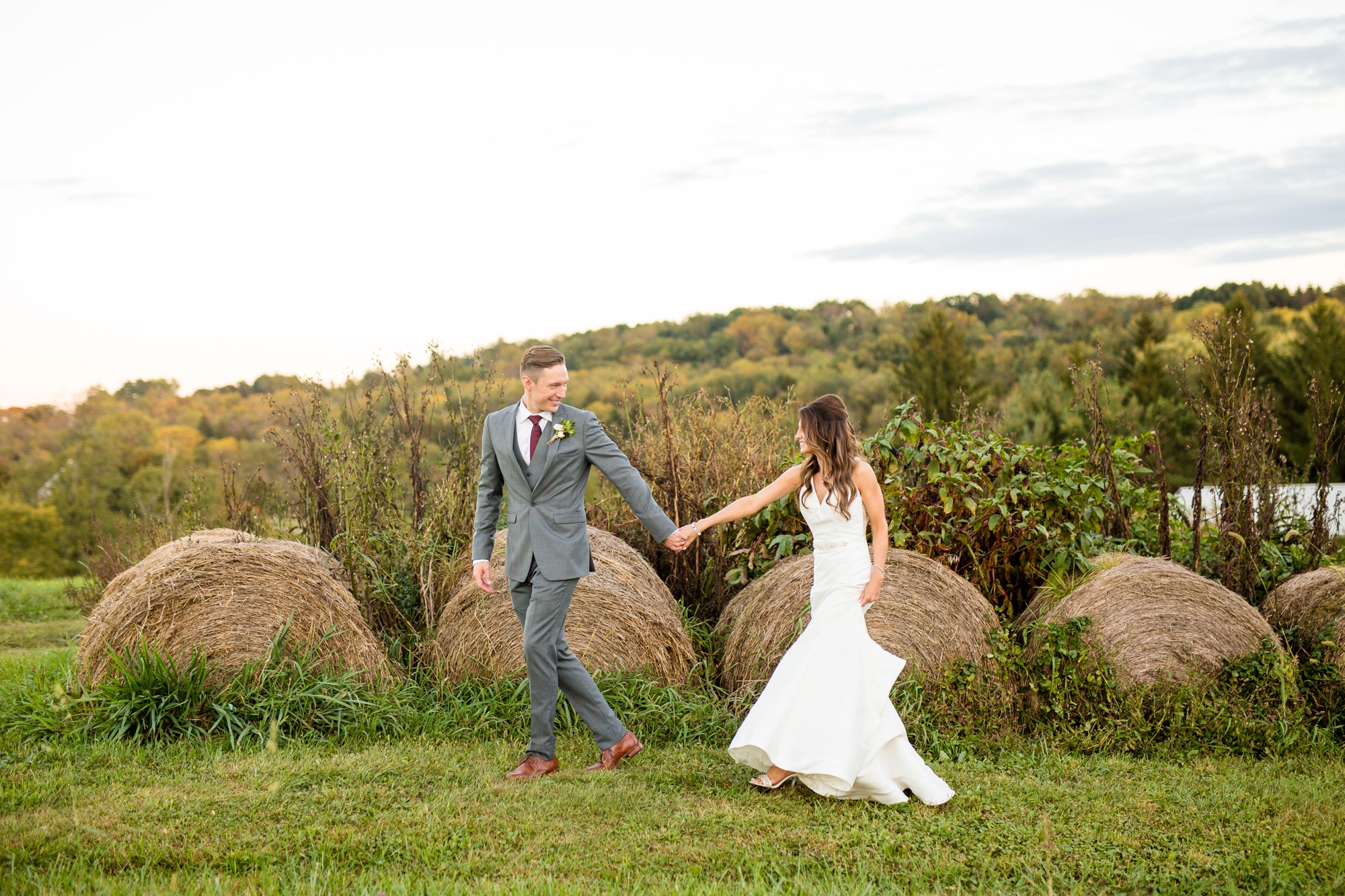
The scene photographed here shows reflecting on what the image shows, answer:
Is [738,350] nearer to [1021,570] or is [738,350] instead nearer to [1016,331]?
[1016,331]

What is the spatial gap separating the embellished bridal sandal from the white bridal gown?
59 millimetres

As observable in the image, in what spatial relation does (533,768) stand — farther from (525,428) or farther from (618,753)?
(525,428)

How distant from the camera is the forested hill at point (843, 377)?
30688mm

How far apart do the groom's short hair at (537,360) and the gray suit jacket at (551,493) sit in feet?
0.67

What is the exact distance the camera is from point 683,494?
7.57 m

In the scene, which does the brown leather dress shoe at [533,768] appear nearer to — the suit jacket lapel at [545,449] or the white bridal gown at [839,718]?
the white bridal gown at [839,718]

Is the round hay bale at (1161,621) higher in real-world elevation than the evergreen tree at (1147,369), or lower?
lower

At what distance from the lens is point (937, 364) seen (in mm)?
48844

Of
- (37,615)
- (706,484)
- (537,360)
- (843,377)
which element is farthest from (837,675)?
(843,377)

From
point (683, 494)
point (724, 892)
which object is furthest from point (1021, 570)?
point (724, 892)

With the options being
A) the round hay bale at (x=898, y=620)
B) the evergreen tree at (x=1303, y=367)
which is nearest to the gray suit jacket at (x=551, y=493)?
the round hay bale at (x=898, y=620)

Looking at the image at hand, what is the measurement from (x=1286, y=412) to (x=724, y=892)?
3143cm

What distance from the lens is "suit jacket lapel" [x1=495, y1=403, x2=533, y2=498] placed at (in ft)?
16.5

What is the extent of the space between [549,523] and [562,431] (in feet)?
1.55
